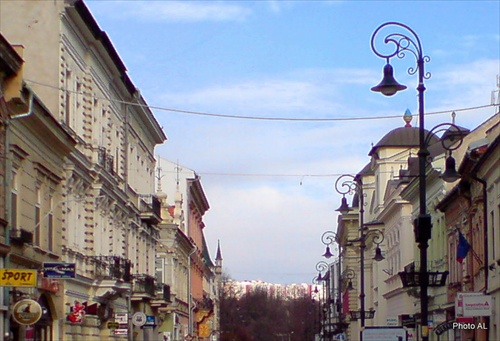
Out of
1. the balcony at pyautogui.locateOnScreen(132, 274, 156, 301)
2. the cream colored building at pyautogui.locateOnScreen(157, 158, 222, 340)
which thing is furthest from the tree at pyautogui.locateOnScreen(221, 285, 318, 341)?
the balcony at pyautogui.locateOnScreen(132, 274, 156, 301)

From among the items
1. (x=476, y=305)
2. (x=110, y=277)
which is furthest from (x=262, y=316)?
(x=476, y=305)

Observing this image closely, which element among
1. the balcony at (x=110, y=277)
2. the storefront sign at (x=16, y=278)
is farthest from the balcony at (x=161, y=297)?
the storefront sign at (x=16, y=278)

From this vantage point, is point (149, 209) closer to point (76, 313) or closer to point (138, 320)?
point (138, 320)

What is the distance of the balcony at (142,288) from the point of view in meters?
47.1

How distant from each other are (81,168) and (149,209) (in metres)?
17.4

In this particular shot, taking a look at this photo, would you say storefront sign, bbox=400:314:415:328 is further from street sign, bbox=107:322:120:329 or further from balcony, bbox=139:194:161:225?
street sign, bbox=107:322:120:329

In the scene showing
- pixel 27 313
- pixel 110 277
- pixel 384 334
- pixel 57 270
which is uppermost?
pixel 110 277

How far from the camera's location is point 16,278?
20.8m

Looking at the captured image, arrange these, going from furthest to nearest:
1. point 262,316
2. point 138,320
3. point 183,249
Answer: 1. point 262,316
2. point 183,249
3. point 138,320

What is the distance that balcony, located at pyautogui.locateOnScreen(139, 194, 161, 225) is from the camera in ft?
164

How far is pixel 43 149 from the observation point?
2880 centimetres

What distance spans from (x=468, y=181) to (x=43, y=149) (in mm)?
15538

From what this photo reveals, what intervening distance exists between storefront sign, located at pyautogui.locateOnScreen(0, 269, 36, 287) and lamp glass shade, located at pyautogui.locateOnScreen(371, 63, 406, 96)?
7.39m

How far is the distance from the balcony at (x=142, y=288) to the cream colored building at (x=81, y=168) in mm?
63
